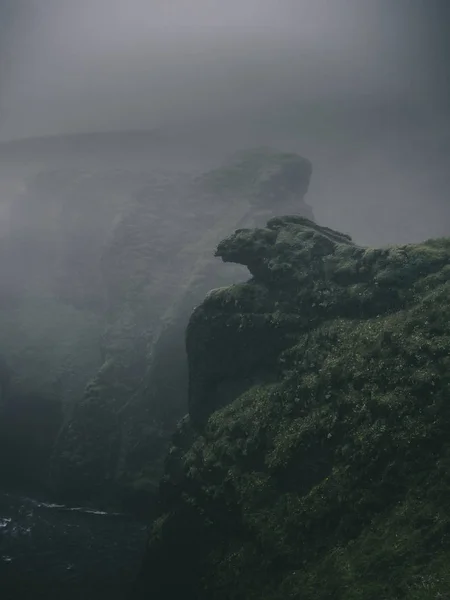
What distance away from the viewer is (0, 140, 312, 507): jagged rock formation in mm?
83625

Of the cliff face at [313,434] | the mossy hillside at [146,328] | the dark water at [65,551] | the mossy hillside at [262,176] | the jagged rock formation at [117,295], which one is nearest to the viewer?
the cliff face at [313,434]

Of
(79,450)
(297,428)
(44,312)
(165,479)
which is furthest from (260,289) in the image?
(44,312)

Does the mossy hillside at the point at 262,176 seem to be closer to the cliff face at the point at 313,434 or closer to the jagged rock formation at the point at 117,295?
the jagged rock formation at the point at 117,295

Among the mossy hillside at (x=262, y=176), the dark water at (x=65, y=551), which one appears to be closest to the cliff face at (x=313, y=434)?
the dark water at (x=65, y=551)

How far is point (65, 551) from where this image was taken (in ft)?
180

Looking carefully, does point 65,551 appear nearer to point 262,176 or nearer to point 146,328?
point 146,328

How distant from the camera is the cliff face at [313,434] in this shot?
2919 centimetres

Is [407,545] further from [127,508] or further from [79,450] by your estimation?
[79,450]

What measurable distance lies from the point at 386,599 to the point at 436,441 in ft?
32.5

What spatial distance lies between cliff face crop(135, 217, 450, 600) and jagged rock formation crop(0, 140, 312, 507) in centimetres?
3281

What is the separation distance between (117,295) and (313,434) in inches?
4192

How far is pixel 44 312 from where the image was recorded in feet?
459

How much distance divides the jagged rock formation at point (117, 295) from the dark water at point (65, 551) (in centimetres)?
782

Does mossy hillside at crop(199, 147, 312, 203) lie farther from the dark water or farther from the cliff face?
the dark water
